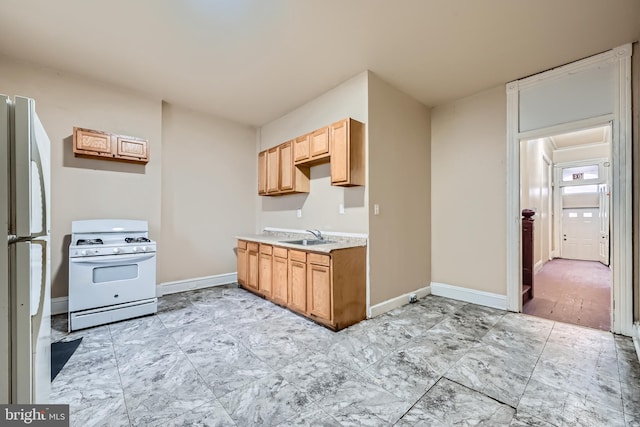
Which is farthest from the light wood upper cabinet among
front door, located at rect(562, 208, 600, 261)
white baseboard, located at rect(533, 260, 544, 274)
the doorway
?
front door, located at rect(562, 208, 600, 261)

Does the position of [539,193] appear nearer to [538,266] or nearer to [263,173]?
[538,266]

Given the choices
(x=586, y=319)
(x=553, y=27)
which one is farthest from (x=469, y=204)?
(x=553, y=27)

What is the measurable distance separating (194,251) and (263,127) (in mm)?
2612

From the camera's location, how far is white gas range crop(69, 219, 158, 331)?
290 centimetres

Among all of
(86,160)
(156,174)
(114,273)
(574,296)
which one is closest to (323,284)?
(114,273)

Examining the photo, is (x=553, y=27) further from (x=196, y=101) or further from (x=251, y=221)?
(x=251, y=221)

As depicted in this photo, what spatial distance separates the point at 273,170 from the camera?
4.49m

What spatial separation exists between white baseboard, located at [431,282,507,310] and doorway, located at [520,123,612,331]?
4.06 ft

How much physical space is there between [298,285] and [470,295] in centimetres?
244

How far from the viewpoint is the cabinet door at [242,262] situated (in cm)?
443

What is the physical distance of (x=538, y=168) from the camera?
20.2 ft

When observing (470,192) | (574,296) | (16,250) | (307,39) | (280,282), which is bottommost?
(574,296)

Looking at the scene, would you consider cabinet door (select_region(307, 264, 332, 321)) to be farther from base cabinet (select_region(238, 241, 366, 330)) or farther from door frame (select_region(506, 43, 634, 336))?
door frame (select_region(506, 43, 634, 336))

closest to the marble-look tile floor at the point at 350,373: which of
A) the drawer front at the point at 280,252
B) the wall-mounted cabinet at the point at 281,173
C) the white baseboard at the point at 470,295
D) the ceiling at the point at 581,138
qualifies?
the white baseboard at the point at 470,295
